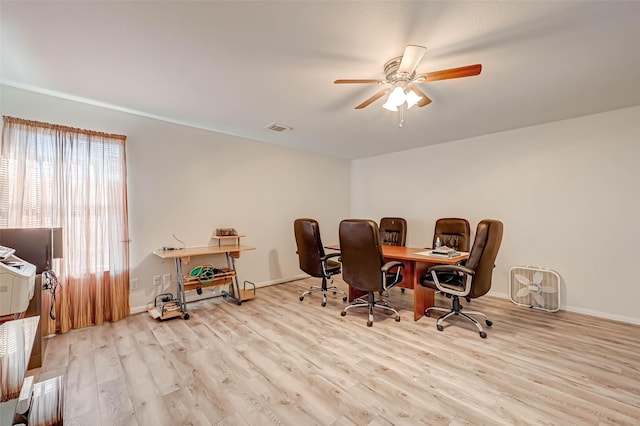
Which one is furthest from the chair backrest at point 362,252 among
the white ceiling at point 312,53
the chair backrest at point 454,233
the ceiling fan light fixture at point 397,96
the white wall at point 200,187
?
the white wall at point 200,187

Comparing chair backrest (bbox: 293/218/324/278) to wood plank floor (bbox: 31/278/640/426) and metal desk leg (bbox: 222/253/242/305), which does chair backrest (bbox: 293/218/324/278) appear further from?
metal desk leg (bbox: 222/253/242/305)

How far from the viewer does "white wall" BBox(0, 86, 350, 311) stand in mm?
3080

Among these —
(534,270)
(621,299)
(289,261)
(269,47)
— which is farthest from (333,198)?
(621,299)

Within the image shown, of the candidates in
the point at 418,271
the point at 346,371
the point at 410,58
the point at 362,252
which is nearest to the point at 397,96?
the point at 410,58

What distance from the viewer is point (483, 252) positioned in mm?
2592

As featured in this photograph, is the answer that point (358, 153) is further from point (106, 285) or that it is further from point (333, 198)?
point (106, 285)

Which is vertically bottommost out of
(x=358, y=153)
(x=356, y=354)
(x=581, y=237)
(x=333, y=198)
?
(x=356, y=354)

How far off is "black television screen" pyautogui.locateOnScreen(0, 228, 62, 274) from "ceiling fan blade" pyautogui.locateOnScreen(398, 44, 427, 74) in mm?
3279

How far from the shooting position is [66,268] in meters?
2.75

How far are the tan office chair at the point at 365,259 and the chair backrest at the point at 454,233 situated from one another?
4.11 feet

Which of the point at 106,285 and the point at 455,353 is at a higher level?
the point at 106,285

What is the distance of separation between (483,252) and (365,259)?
45.1 inches

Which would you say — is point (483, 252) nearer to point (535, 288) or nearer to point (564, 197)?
point (535, 288)

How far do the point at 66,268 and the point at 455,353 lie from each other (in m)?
3.88
